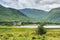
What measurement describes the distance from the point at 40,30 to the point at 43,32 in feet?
5.22

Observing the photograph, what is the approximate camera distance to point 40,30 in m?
70.0

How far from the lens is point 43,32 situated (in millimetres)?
70875
